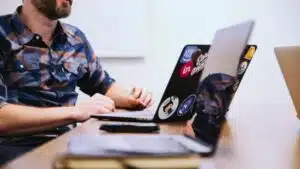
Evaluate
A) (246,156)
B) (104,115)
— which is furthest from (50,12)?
(246,156)

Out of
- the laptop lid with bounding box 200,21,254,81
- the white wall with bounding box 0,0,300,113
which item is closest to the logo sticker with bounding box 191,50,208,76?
the laptop lid with bounding box 200,21,254,81

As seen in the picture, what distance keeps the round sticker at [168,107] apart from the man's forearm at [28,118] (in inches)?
13.7

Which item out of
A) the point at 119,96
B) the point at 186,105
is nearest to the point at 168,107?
the point at 186,105

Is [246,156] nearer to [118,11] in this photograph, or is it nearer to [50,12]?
[50,12]

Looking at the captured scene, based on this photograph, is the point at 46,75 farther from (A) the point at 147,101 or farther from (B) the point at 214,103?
(B) the point at 214,103

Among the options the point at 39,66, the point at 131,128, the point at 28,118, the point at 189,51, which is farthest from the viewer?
the point at 39,66

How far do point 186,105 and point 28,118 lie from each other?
0.55 metres

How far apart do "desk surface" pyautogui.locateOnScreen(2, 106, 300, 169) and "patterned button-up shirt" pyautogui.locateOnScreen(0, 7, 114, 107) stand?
0.47 meters

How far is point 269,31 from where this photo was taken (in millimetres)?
2703

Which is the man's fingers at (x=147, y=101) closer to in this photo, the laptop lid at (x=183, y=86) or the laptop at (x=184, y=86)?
the laptop at (x=184, y=86)

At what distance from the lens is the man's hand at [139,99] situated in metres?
1.66

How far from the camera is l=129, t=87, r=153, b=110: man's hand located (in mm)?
1662

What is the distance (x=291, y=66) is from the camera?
1106 mm

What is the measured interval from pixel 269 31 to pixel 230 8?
293 mm
